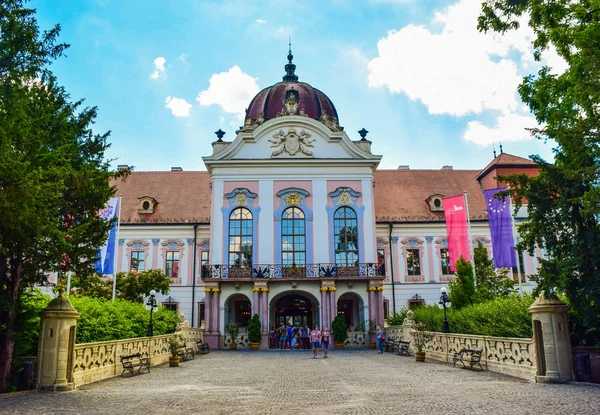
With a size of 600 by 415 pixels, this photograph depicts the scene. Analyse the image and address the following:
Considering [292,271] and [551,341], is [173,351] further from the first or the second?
[292,271]

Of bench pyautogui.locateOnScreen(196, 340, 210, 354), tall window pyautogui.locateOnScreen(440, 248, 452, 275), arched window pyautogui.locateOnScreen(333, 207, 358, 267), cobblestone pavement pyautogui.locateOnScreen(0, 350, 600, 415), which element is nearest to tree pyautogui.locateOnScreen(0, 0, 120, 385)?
cobblestone pavement pyautogui.locateOnScreen(0, 350, 600, 415)

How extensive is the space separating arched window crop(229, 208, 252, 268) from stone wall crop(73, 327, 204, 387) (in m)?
12.3

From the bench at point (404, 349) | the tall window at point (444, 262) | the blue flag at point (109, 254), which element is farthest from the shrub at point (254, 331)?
the tall window at point (444, 262)

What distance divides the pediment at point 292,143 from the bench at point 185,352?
1366cm

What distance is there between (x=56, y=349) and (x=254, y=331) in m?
18.3

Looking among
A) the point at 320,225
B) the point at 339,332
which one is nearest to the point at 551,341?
the point at 339,332

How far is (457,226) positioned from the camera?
94.1 feet

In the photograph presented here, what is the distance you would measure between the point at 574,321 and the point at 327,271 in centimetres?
1942

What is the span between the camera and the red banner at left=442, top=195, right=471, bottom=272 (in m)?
28.6

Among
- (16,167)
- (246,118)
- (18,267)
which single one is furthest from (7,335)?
(246,118)

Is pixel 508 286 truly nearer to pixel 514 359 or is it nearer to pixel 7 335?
pixel 514 359

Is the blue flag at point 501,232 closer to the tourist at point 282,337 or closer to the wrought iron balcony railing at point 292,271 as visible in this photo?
the wrought iron balcony railing at point 292,271

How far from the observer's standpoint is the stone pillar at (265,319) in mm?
29703

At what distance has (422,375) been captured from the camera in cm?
1480
